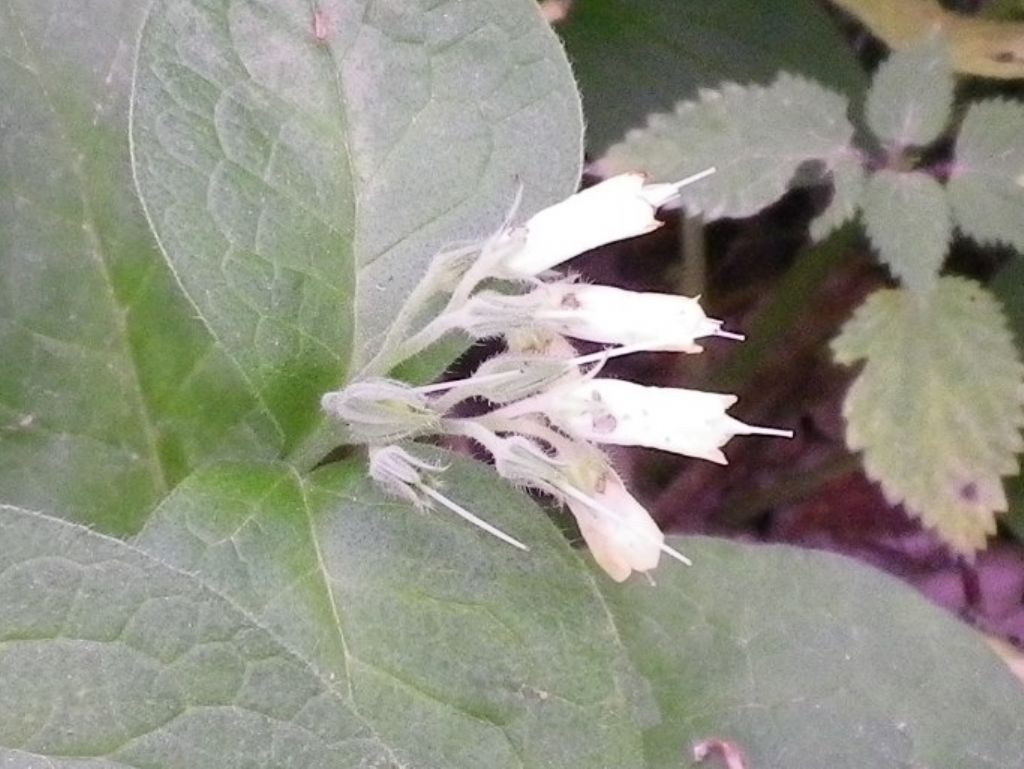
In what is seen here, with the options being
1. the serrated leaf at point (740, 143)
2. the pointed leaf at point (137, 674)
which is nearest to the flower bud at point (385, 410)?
the pointed leaf at point (137, 674)

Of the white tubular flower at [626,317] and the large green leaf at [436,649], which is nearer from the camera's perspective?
the large green leaf at [436,649]

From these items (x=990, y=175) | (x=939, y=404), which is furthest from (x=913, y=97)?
(x=939, y=404)

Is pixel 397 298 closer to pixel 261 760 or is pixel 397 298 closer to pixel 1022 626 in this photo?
pixel 261 760

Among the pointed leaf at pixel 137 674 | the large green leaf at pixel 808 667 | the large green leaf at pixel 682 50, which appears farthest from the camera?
the large green leaf at pixel 682 50

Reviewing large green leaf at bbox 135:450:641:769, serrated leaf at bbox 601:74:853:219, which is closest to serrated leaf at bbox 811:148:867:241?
serrated leaf at bbox 601:74:853:219

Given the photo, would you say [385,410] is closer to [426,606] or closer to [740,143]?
[426,606]

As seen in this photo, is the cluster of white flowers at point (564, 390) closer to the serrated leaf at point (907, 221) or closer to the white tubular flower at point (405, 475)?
the white tubular flower at point (405, 475)

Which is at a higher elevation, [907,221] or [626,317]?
[626,317]
